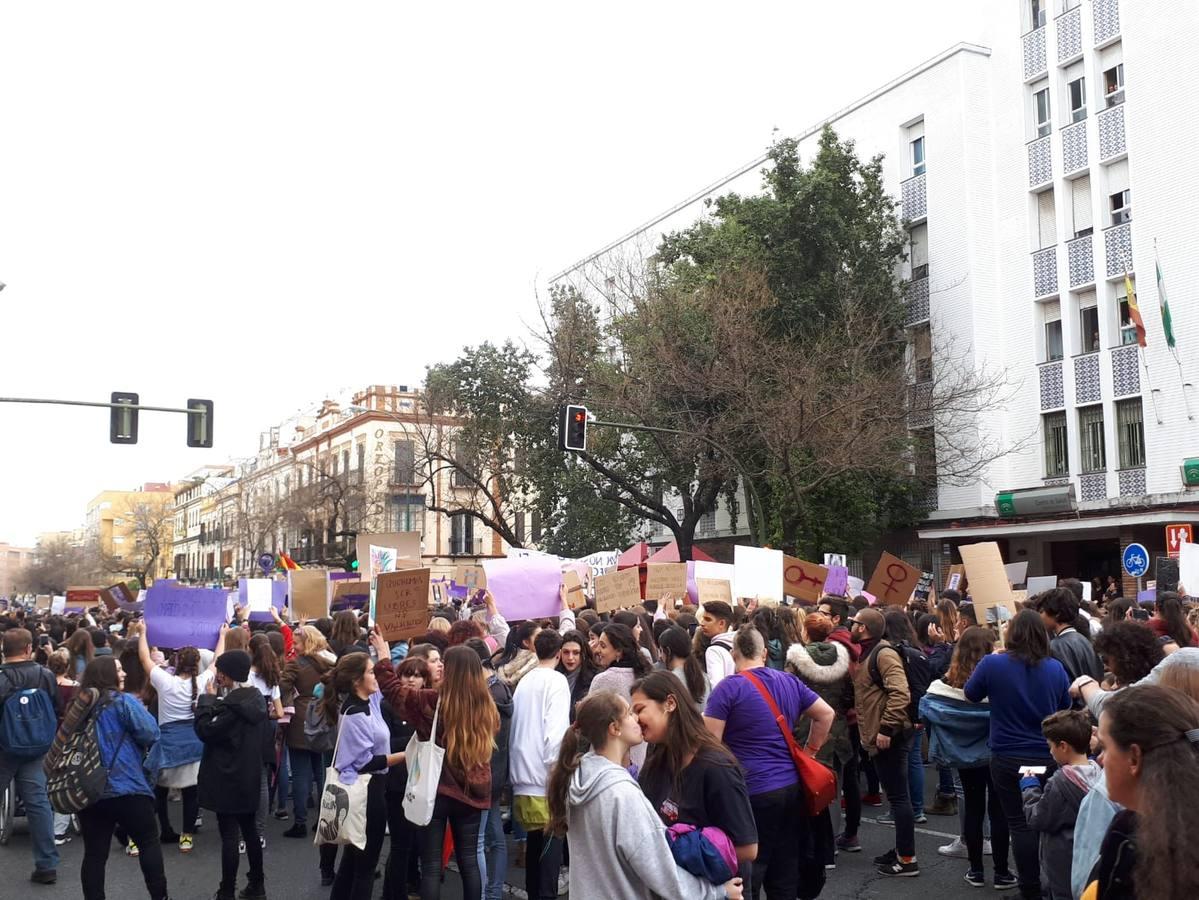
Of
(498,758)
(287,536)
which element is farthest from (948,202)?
(287,536)

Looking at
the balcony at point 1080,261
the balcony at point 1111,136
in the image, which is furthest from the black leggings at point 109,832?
the balcony at point 1111,136

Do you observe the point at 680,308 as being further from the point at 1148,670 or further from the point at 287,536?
the point at 287,536

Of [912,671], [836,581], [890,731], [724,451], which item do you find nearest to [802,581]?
[836,581]

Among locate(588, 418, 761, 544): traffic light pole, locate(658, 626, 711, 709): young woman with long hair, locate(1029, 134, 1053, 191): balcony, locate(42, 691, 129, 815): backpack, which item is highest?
locate(1029, 134, 1053, 191): balcony

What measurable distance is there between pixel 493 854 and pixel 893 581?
908 cm

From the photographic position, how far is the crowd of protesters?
390cm

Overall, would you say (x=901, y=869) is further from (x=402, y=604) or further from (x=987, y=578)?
(x=987, y=578)

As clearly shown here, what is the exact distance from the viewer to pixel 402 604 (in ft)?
29.8

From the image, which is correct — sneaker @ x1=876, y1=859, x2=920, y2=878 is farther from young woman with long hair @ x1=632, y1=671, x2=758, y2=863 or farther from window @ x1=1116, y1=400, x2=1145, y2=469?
window @ x1=1116, y1=400, x2=1145, y2=469

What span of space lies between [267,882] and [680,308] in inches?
947

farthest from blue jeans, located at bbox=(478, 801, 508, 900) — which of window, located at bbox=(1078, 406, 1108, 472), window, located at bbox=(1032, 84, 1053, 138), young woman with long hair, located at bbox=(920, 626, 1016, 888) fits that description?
window, located at bbox=(1032, 84, 1053, 138)

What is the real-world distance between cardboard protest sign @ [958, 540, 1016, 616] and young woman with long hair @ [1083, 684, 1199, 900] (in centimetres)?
1002

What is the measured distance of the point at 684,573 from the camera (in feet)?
47.6

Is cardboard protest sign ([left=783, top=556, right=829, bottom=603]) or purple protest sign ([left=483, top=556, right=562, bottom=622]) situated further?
cardboard protest sign ([left=783, top=556, right=829, bottom=603])
